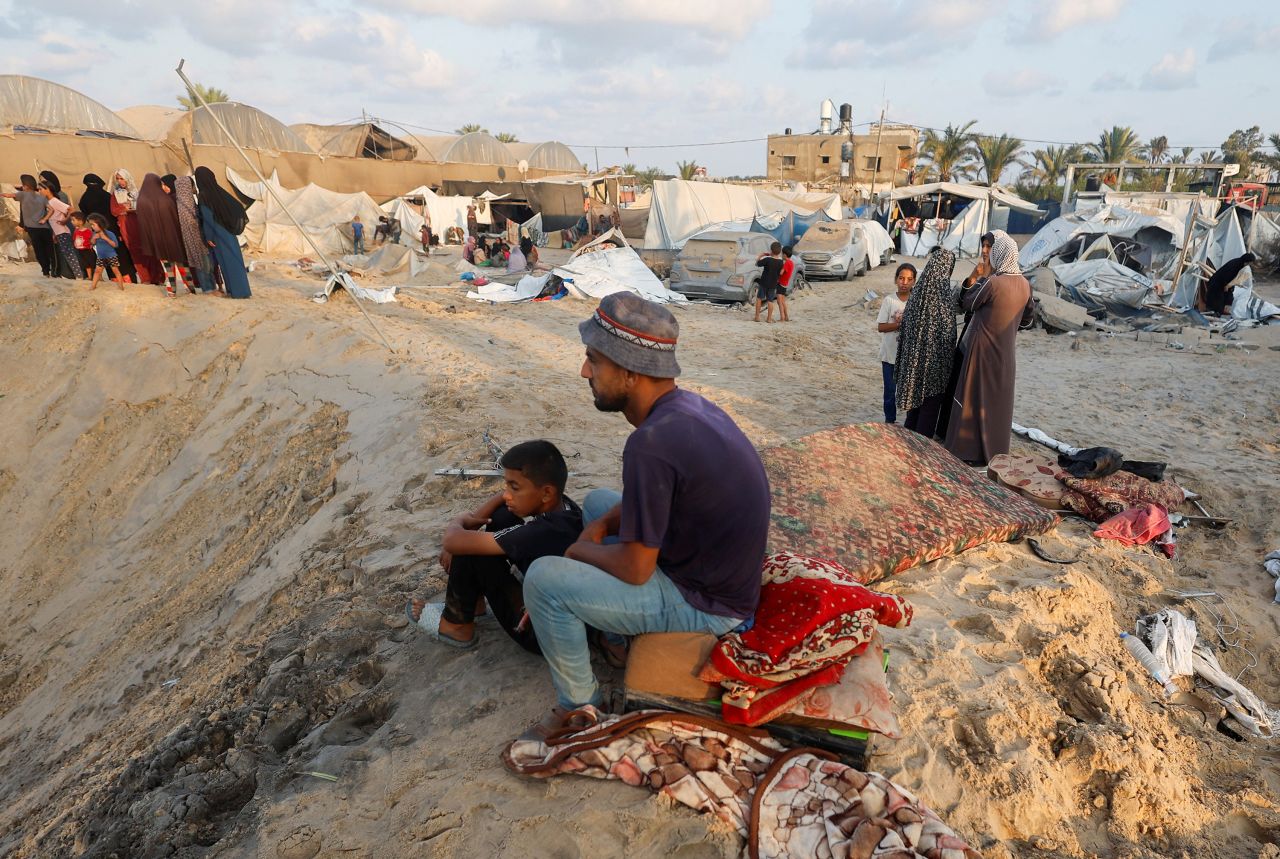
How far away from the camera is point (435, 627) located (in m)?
2.80

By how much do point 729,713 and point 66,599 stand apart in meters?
5.92

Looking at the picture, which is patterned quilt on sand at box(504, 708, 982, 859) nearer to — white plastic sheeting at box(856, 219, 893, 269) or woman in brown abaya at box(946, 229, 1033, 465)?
woman in brown abaya at box(946, 229, 1033, 465)

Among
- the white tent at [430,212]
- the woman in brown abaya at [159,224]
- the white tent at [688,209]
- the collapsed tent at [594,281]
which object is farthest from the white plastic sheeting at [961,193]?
the woman in brown abaya at [159,224]

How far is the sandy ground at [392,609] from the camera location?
212 cm

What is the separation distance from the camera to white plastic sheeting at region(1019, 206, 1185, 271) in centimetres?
1520

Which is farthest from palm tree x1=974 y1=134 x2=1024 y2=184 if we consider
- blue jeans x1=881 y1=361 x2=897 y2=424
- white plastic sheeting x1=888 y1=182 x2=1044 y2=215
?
blue jeans x1=881 y1=361 x2=897 y2=424

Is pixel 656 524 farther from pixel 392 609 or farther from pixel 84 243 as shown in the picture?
pixel 84 243

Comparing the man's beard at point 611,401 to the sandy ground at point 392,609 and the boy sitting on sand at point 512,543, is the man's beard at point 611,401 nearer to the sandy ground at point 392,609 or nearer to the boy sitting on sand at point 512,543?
the boy sitting on sand at point 512,543

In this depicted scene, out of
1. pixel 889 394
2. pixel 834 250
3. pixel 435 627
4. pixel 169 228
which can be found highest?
pixel 169 228

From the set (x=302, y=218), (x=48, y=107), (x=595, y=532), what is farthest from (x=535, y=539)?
(x=48, y=107)

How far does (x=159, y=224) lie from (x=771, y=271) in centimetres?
842

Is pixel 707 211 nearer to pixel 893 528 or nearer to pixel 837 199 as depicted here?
pixel 837 199

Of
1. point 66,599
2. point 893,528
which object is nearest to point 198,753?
point 893,528

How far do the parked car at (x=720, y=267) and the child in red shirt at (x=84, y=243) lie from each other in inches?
351
